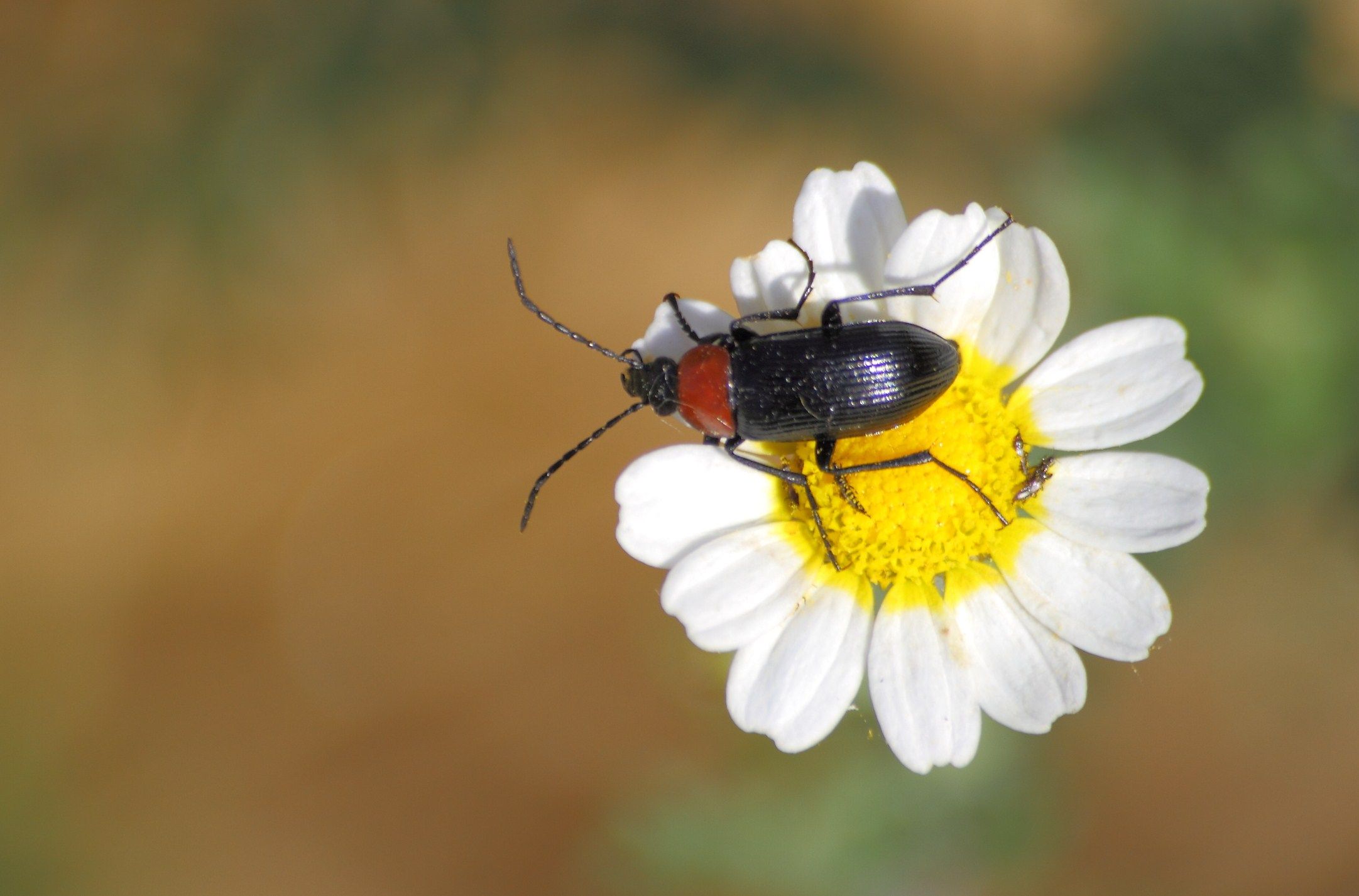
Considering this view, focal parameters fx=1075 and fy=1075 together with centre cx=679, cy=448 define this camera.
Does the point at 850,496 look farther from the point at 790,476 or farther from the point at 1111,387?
the point at 1111,387

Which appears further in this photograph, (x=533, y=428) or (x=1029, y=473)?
(x=533, y=428)

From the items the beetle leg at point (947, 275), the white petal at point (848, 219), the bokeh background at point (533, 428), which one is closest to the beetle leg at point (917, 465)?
the beetle leg at point (947, 275)

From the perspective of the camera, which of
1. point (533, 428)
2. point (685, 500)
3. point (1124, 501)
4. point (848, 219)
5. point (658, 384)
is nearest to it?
point (1124, 501)

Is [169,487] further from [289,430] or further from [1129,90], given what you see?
[1129,90]

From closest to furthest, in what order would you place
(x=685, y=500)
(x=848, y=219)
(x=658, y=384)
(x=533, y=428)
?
1. (x=848, y=219)
2. (x=685, y=500)
3. (x=658, y=384)
4. (x=533, y=428)

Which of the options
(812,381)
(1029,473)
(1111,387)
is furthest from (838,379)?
(1111,387)

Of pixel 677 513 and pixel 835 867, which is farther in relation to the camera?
pixel 835 867

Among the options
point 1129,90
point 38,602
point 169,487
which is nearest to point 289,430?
point 169,487

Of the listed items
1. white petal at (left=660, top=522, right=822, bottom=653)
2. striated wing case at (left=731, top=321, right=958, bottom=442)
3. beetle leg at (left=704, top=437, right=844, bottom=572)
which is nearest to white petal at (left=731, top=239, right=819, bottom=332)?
striated wing case at (left=731, top=321, right=958, bottom=442)
